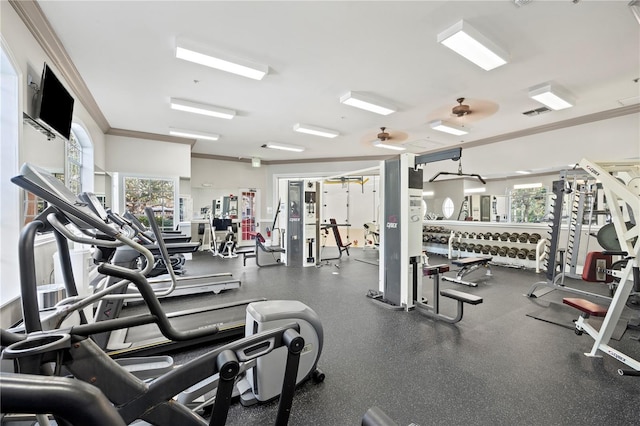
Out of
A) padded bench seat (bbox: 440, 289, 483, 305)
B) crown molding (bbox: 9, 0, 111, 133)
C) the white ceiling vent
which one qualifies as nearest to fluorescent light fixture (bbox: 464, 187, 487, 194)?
the white ceiling vent

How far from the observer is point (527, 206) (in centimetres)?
794

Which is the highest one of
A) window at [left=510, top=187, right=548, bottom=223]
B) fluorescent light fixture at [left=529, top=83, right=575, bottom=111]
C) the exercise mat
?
fluorescent light fixture at [left=529, top=83, right=575, bottom=111]

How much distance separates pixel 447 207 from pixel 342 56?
1028 cm

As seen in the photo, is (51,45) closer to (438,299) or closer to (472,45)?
(472,45)

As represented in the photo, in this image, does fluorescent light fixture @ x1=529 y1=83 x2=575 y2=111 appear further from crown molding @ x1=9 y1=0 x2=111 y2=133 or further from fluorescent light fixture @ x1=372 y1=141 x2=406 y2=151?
crown molding @ x1=9 y1=0 x2=111 y2=133

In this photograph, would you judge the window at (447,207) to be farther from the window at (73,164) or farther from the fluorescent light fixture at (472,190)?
the window at (73,164)

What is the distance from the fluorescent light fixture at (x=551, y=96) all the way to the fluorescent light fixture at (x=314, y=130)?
13.0 ft

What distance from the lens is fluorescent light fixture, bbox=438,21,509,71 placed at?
9.74 feet

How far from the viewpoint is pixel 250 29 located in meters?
3.07

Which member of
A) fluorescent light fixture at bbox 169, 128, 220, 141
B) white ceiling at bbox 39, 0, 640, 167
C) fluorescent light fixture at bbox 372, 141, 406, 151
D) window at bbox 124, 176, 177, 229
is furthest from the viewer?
fluorescent light fixture at bbox 372, 141, 406, 151

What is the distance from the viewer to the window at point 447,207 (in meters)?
12.1

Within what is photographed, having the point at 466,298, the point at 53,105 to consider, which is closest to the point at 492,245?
the point at 466,298

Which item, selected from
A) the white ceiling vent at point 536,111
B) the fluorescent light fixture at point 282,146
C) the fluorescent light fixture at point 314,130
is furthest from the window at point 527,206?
the fluorescent light fixture at point 282,146

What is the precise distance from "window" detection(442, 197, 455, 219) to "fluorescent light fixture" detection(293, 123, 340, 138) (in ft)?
24.3
